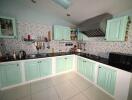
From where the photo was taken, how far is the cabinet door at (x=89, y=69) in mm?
2373

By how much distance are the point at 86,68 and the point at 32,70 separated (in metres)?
1.84

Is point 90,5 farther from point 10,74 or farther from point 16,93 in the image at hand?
point 16,93

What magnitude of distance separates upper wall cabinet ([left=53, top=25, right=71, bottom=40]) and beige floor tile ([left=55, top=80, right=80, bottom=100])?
1.82 meters

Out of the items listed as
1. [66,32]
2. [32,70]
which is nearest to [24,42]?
[32,70]

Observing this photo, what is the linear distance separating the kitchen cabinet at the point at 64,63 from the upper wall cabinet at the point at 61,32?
2.85 ft

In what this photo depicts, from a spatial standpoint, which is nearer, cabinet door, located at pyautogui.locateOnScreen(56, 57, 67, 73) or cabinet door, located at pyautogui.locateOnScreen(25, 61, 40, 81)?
cabinet door, located at pyautogui.locateOnScreen(25, 61, 40, 81)

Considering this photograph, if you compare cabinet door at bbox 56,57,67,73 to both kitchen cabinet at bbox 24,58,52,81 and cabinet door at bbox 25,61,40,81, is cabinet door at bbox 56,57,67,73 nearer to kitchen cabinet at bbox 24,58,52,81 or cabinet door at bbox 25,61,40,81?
kitchen cabinet at bbox 24,58,52,81

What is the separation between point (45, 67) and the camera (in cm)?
266

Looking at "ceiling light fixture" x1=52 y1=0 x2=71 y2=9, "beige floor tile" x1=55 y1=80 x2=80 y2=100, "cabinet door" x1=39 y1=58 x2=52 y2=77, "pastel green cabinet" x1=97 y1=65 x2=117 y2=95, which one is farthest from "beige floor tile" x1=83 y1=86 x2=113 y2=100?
"ceiling light fixture" x1=52 y1=0 x2=71 y2=9

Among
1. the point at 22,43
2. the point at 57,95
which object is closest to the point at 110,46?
the point at 57,95

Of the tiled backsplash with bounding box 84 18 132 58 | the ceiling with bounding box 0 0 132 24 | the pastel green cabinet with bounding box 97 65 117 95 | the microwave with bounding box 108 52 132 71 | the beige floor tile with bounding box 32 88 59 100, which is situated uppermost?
the ceiling with bounding box 0 0 132 24

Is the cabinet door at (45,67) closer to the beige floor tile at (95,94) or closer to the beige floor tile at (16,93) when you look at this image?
the beige floor tile at (16,93)

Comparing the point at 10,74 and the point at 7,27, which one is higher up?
the point at 7,27

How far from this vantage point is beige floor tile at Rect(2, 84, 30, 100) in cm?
182
